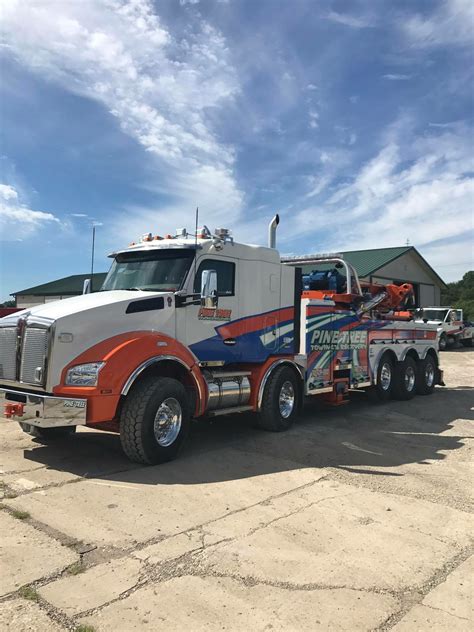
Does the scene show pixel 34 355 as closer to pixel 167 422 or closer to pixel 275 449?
pixel 167 422

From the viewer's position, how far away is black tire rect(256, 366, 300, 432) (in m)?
8.22

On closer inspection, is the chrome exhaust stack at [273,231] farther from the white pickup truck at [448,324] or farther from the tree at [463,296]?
the tree at [463,296]

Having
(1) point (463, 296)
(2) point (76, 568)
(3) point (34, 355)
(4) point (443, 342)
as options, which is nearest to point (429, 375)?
(3) point (34, 355)

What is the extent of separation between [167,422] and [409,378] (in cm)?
854

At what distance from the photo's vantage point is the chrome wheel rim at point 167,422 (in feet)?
20.7

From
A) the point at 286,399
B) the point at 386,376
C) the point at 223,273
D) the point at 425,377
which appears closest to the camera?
the point at 223,273

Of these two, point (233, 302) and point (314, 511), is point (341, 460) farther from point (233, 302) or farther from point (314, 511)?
point (233, 302)

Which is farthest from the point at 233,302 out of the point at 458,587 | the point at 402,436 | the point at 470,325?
the point at 470,325

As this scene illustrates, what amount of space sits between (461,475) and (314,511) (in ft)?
7.92

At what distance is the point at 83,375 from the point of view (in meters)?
5.80

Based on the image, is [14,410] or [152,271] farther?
[152,271]

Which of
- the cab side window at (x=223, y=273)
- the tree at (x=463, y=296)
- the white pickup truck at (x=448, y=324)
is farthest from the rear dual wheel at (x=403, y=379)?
the tree at (x=463, y=296)

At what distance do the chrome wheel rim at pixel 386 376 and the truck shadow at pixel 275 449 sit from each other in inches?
65.4

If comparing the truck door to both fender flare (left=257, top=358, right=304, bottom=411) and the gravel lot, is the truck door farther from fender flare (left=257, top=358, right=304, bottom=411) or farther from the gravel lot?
the gravel lot
